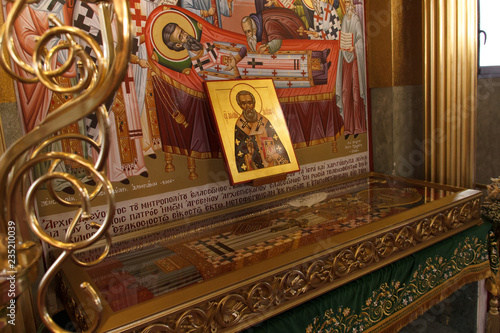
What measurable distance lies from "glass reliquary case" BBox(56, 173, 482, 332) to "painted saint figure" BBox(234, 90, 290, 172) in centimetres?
26

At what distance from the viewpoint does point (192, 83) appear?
1845 mm

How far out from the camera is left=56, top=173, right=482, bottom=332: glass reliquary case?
109cm

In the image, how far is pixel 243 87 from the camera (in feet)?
6.26

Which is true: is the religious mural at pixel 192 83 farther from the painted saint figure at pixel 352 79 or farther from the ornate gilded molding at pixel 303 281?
the ornate gilded molding at pixel 303 281

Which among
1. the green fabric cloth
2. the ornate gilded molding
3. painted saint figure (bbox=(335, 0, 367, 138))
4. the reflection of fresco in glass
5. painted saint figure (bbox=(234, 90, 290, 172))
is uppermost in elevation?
painted saint figure (bbox=(335, 0, 367, 138))

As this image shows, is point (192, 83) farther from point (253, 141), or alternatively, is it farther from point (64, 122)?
point (64, 122)

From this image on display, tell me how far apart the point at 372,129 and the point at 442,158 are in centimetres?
51

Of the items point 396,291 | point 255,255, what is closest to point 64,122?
point 255,255

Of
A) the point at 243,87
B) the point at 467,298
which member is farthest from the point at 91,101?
the point at 467,298

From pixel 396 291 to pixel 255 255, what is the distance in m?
0.72

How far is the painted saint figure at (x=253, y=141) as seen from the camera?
1.80m

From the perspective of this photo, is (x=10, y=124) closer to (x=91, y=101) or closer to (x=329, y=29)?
(x=91, y=101)

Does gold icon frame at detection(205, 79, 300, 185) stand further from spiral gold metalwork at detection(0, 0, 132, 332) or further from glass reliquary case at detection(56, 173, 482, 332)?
spiral gold metalwork at detection(0, 0, 132, 332)

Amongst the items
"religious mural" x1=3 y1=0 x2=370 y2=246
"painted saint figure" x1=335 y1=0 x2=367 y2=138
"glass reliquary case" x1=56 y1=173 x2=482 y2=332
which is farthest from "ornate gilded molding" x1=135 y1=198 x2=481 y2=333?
"painted saint figure" x1=335 y1=0 x2=367 y2=138
